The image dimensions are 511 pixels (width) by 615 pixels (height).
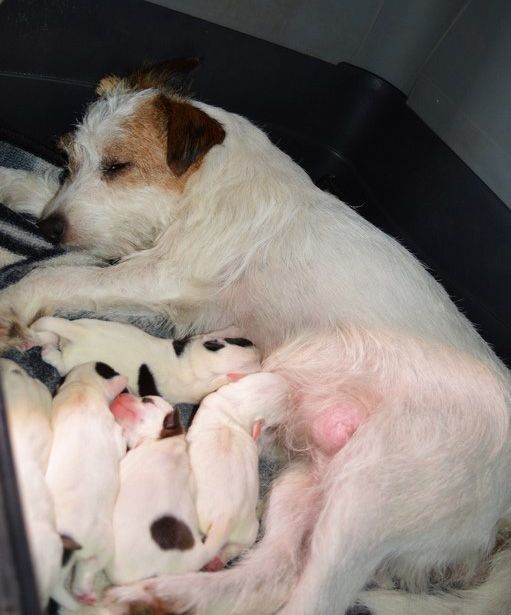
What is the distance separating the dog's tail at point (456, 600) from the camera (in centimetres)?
191

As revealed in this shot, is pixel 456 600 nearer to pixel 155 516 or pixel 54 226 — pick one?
pixel 155 516

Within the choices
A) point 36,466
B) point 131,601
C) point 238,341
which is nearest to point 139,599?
point 131,601

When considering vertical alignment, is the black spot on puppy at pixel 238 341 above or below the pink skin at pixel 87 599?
above

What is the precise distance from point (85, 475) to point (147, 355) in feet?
1.87

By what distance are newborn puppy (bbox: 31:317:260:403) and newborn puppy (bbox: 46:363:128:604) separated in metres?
0.27

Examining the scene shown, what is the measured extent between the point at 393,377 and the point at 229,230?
2.59 feet

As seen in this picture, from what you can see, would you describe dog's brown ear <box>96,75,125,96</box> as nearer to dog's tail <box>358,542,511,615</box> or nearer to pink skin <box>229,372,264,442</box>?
pink skin <box>229,372,264,442</box>

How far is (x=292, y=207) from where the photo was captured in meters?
2.36

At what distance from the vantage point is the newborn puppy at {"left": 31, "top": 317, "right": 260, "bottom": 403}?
2.05m

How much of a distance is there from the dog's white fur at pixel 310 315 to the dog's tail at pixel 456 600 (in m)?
0.05

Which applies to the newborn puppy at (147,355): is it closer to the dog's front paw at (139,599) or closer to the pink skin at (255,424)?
the pink skin at (255,424)

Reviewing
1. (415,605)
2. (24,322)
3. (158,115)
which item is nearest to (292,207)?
(158,115)

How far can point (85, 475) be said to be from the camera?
161cm

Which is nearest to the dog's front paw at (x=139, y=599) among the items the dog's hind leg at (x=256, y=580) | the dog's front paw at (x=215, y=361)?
the dog's hind leg at (x=256, y=580)
